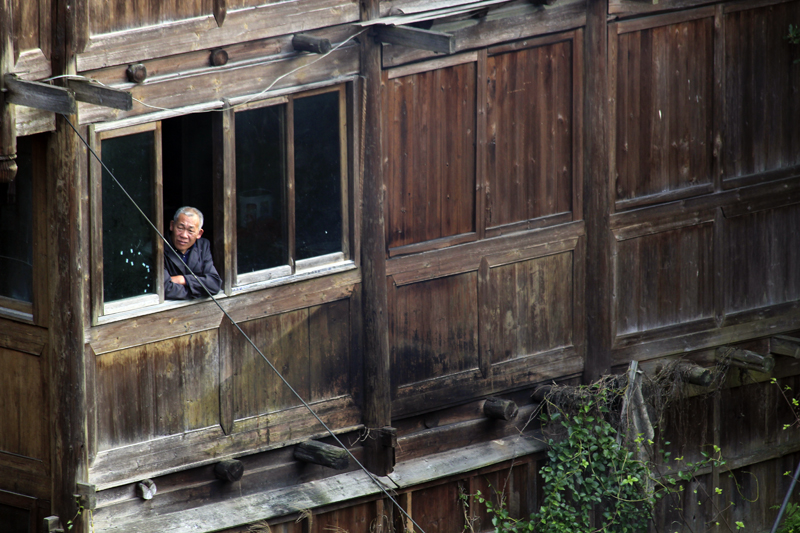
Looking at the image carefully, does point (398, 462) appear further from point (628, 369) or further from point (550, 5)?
point (550, 5)

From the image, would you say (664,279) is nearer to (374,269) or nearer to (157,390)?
(374,269)

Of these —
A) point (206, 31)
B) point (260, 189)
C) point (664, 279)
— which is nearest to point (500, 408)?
point (664, 279)

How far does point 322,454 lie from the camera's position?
902 cm

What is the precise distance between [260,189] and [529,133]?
7.89 feet

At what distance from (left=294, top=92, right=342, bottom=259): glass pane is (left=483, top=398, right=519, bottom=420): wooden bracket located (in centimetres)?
188

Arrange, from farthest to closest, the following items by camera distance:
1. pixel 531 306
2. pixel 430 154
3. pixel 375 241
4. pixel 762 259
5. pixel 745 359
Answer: pixel 762 259 < pixel 745 359 < pixel 531 306 < pixel 430 154 < pixel 375 241

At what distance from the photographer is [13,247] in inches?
316

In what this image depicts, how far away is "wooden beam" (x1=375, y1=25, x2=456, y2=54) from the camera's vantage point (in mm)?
8633

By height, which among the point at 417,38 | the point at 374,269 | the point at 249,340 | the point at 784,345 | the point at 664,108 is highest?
the point at 417,38

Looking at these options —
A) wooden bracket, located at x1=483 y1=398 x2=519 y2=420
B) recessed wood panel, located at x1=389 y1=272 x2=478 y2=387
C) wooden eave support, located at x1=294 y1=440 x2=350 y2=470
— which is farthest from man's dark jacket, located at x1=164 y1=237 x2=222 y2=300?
wooden bracket, located at x1=483 y1=398 x2=519 y2=420

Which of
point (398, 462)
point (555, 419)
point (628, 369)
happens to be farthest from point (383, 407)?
point (628, 369)

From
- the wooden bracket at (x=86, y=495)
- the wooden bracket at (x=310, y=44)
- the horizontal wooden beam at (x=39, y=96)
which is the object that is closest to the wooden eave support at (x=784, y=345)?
the wooden bracket at (x=310, y=44)

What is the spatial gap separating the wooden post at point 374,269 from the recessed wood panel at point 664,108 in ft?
7.78

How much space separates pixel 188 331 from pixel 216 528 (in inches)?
52.0
